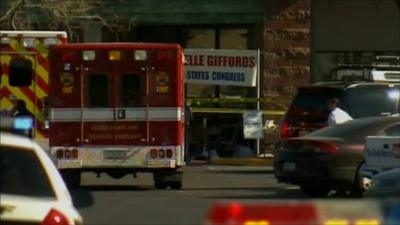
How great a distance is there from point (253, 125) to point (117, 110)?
8.77 meters

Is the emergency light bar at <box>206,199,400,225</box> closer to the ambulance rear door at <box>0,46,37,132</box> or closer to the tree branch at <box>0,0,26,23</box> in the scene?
the ambulance rear door at <box>0,46,37,132</box>

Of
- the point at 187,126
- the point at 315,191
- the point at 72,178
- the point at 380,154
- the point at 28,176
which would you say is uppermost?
the point at 28,176

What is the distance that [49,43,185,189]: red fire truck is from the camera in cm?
1673

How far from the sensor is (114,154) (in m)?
16.8

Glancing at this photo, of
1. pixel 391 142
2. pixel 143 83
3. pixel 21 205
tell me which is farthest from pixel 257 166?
pixel 21 205

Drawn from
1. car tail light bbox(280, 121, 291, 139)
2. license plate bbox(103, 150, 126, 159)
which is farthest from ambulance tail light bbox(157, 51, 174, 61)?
car tail light bbox(280, 121, 291, 139)

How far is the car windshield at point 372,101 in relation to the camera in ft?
61.7

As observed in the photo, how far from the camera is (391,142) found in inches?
582

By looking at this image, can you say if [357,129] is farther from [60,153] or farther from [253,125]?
[253,125]

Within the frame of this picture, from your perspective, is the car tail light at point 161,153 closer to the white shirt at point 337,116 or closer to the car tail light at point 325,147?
the car tail light at point 325,147

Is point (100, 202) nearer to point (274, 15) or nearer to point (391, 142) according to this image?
point (391, 142)

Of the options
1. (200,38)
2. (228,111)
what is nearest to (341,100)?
(228,111)

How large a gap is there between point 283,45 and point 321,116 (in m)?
8.49

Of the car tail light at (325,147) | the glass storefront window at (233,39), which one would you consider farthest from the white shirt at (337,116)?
the glass storefront window at (233,39)
